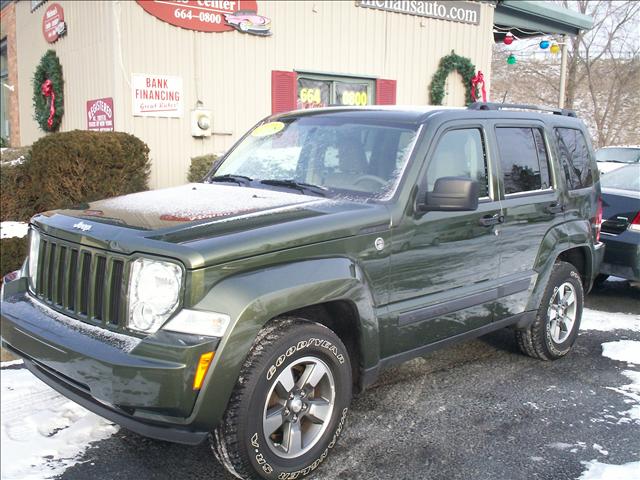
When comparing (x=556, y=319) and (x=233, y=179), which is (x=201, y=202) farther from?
(x=556, y=319)

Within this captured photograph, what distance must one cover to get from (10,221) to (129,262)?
20.6 ft

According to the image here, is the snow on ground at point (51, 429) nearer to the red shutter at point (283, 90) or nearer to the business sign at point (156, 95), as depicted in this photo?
the business sign at point (156, 95)

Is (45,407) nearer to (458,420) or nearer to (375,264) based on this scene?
(375,264)

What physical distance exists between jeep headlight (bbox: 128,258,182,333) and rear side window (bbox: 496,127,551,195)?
8.39 ft

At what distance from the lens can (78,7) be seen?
10.2m

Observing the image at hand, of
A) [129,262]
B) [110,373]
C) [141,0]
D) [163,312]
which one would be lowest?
[110,373]

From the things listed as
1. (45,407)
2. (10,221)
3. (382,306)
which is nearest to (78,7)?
(10,221)

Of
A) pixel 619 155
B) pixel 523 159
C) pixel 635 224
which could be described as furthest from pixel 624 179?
pixel 619 155

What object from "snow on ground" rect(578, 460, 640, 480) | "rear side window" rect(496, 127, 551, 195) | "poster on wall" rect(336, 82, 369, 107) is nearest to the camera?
"snow on ground" rect(578, 460, 640, 480)

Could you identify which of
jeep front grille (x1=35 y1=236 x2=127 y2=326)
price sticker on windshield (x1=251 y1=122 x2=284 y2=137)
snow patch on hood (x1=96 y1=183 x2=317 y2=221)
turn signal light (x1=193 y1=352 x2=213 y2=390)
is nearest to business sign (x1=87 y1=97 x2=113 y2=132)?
price sticker on windshield (x1=251 y1=122 x2=284 y2=137)

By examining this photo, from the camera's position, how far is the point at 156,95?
9.69m

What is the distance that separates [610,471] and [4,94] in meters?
16.8

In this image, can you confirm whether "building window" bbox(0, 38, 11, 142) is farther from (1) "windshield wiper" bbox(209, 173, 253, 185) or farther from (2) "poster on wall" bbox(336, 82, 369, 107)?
(1) "windshield wiper" bbox(209, 173, 253, 185)

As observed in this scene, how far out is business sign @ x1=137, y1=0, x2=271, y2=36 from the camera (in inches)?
378
